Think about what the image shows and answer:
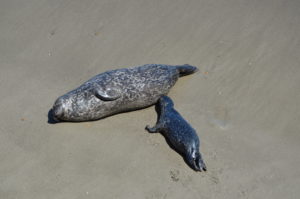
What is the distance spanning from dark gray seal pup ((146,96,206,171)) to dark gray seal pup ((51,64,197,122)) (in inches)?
14.6

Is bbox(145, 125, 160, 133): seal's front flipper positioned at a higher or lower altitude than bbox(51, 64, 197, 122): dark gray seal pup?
lower

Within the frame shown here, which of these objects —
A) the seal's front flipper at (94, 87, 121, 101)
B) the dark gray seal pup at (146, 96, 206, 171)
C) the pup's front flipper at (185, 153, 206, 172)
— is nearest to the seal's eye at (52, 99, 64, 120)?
the seal's front flipper at (94, 87, 121, 101)

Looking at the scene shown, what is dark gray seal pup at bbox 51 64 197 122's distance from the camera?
5844mm

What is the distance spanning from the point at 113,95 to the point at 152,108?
819 mm

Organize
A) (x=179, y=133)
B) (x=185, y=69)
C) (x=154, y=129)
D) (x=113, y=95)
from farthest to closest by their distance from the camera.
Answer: (x=185, y=69)
(x=113, y=95)
(x=154, y=129)
(x=179, y=133)

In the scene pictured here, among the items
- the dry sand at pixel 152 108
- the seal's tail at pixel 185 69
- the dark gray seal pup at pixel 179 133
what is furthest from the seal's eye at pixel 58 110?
the seal's tail at pixel 185 69

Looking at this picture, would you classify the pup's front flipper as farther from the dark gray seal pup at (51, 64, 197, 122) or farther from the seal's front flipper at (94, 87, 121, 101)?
the seal's front flipper at (94, 87, 121, 101)

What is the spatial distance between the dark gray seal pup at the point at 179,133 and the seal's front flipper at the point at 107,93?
0.77m

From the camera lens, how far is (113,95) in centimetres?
586

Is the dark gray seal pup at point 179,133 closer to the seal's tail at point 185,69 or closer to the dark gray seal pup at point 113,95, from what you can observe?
the dark gray seal pup at point 113,95

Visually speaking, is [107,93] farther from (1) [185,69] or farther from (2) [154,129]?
(1) [185,69]

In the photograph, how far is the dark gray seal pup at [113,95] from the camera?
19.2 feet

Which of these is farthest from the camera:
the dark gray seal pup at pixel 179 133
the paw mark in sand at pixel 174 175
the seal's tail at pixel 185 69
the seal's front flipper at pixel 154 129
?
the seal's tail at pixel 185 69

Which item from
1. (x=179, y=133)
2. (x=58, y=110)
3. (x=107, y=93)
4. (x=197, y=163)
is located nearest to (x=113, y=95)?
(x=107, y=93)
